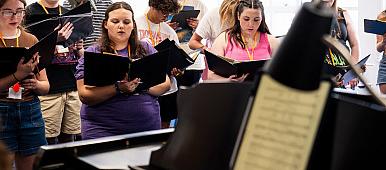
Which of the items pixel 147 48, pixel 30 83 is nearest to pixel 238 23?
pixel 147 48

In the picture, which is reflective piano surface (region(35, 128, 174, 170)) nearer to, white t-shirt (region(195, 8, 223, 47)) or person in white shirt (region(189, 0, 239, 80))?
person in white shirt (region(189, 0, 239, 80))

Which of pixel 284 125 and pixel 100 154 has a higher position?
pixel 284 125

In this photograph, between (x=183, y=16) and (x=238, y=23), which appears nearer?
(x=238, y=23)

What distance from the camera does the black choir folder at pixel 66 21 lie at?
3328 millimetres

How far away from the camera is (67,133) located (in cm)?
402

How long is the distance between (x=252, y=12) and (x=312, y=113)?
8.34 feet

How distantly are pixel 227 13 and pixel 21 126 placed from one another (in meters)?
1.64

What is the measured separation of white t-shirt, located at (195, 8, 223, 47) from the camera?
4316 millimetres

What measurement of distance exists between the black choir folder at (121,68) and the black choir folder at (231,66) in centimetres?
39

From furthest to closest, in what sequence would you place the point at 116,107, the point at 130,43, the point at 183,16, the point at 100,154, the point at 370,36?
the point at 370,36 < the point at 183,16 < the point at 130,43 < the point at 116,107 < the point at 100,154

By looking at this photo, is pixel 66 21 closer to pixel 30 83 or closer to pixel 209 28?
pixel 30 83

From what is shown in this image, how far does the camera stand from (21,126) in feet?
9.77

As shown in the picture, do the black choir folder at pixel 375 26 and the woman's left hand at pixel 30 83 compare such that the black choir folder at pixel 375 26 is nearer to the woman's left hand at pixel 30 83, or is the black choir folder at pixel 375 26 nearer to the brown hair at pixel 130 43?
the brown hair at pixel 130 43

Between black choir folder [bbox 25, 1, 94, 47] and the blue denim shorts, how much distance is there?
0.48 m
